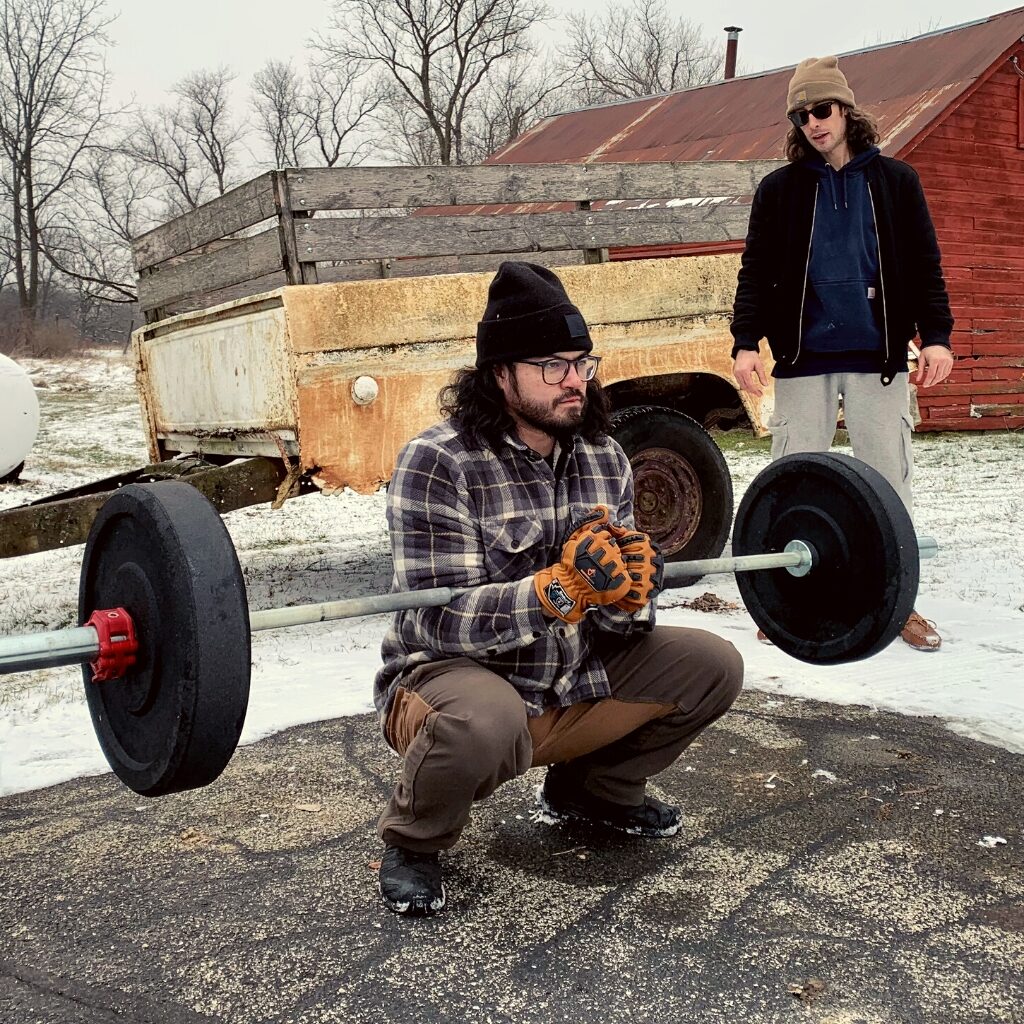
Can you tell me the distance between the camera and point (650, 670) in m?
2.70

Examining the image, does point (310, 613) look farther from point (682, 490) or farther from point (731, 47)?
point (731, 47)

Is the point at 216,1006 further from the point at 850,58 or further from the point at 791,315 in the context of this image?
the point at 850,58

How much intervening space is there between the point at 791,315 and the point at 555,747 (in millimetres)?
2236

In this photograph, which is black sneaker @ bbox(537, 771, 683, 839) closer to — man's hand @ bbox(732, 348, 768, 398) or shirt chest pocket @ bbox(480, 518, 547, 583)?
shirt chest pocket @ bbox(480, 518, 547, 583)

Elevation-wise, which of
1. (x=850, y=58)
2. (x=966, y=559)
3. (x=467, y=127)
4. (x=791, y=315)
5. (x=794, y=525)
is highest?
(x=467, y=127)

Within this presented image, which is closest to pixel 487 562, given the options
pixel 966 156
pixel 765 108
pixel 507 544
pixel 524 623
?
pixel 507 544

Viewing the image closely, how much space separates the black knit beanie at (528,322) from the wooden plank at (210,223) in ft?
7.22

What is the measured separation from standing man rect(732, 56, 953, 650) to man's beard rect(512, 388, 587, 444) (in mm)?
1508

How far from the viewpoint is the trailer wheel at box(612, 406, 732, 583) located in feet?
17.6

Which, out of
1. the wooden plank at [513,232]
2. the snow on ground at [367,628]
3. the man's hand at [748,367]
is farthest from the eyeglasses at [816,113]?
the snow on ground at [367,628]

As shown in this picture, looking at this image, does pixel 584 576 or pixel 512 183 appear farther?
pixel 512 183

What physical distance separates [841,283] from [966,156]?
1085cm

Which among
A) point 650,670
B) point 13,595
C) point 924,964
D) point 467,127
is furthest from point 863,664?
point 467,127

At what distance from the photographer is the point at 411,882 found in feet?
8.04
